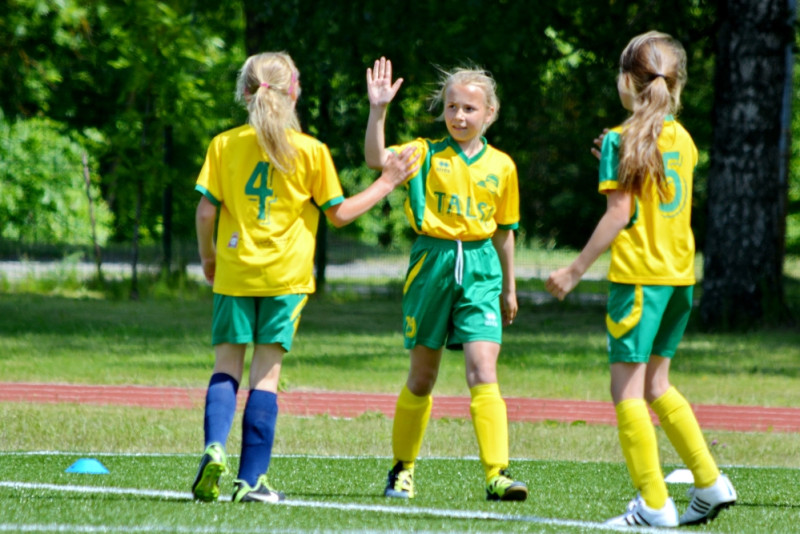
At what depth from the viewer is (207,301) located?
19609mm

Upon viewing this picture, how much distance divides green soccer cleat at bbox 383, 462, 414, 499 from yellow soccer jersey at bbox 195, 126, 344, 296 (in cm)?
104

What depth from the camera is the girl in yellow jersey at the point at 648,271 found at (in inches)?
177

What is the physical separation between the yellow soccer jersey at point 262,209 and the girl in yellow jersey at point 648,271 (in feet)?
3.61

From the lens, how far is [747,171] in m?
15.8

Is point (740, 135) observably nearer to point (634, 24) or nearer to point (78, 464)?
point (634, 24)

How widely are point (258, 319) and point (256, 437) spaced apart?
48cm

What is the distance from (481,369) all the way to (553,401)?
13.9ft

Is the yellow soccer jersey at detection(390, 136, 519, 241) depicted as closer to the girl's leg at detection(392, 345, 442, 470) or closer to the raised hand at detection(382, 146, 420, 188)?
the raised hand at detection(382, 146, 420, 188)

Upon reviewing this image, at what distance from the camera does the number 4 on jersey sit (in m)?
4.93

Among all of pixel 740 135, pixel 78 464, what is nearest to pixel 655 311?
pixel 78 464

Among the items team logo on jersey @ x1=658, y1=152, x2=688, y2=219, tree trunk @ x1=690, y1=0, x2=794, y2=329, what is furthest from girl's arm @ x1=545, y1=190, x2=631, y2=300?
tree trunk @ x1=690, y1=0, x2=794, y2=329

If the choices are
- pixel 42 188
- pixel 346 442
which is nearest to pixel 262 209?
pixel 346 442

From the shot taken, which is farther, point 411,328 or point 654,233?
point 411,328

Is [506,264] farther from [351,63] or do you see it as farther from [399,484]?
[351,63]
